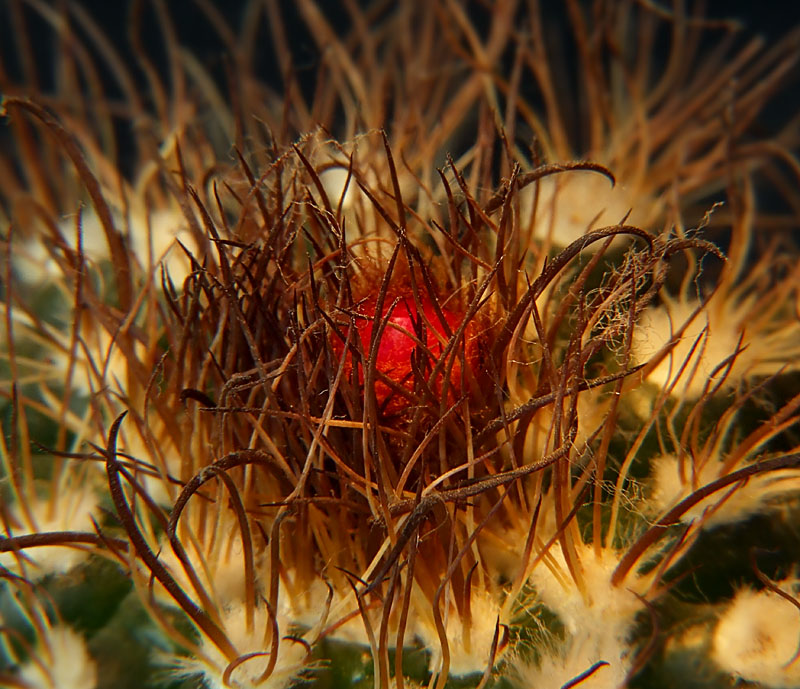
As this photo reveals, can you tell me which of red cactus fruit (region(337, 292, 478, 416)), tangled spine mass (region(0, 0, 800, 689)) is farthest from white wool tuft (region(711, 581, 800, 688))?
red cactus fruit (region(337, 292, 478, 416))

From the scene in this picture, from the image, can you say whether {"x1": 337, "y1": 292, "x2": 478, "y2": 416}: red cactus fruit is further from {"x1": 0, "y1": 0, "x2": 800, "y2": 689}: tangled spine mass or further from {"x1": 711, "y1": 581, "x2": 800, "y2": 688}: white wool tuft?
{"x1": 711, "y1": 581, "x2": 800, "y2": 688}: white wool tuft

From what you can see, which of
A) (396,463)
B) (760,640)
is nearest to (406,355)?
(396,463)

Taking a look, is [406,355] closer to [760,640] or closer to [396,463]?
[396,463]

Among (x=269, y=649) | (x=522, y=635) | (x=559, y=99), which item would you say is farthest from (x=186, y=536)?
(x=559, y=99)

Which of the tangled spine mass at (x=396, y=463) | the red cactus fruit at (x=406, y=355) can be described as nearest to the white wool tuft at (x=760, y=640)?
the tangled spine mass at (x=396, y=463)

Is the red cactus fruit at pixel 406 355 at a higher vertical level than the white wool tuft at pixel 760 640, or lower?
higher

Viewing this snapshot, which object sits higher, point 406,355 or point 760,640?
point 406,355

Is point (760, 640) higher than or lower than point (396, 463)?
lower

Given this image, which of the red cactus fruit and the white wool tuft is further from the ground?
the red cactus fruit

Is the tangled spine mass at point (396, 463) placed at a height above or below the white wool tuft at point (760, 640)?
above

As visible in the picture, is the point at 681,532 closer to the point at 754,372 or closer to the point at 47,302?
the point at 754,372

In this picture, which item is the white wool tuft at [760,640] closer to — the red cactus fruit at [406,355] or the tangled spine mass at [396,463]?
the tangled spine mass at [396,463]
